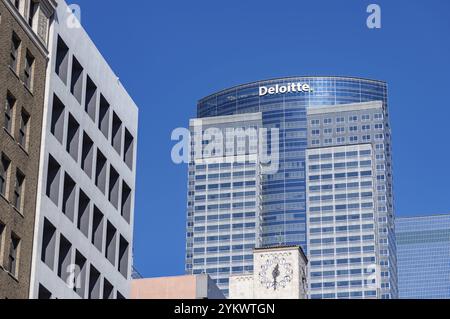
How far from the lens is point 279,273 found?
5527 inches

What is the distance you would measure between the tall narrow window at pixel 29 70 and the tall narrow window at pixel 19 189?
4762 millimetres

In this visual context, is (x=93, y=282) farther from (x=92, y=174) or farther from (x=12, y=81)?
(x=12, y=81)

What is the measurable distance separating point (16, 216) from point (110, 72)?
18.9 metres

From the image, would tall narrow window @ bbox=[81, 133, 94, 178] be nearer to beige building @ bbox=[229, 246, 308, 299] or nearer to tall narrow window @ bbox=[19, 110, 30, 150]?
tall narrow window @ bbox=[19, 110, 30, 150]

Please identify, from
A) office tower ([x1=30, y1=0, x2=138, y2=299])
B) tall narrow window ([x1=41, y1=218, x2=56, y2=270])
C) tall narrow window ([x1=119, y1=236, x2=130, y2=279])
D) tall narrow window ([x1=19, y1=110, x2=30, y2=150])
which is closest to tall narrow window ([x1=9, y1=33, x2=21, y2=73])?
tall narrow window ([x1=19, y1=110, x2=30, y2=150])

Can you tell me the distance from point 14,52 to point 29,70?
7.00 feet

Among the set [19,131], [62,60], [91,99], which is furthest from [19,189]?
[91,99]

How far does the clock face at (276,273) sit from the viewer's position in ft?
458

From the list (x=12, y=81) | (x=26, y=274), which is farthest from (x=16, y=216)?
(x=12, y=81)

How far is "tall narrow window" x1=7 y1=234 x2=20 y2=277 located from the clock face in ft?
313

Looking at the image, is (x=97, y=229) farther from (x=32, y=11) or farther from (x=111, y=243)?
(x=32, y=11)

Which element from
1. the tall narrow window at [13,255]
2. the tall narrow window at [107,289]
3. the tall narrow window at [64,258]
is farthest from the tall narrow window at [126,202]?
the tall narrow window at [13,255]

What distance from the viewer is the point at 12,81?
46.8 meters
